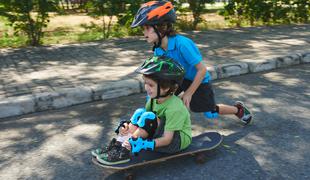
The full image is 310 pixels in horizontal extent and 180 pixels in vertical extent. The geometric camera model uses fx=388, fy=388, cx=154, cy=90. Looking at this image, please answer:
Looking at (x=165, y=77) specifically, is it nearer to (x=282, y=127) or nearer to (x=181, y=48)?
(x=181, y=48)

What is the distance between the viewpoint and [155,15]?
3.17 m

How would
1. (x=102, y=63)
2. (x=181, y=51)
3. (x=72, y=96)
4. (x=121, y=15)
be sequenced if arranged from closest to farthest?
1. (x=181, y=51)
2. (x=72, y=96)
3. (x=102, y=63)
4. (x=121, y=15)

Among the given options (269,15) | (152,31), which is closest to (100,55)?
(152,31)

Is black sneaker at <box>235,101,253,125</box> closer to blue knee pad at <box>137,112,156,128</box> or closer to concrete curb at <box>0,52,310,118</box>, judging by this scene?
blue knee pad at <box>137,112,156,128</box>

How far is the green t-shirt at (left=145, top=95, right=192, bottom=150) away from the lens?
2.95 m

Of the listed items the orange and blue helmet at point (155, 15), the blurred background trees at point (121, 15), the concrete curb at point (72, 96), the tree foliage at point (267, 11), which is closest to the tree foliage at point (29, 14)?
the blurred background trees at point (121, 15)

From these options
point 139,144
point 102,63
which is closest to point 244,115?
point 139,144

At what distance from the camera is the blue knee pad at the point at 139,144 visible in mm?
2832

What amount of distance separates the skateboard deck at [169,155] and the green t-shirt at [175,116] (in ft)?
0.26

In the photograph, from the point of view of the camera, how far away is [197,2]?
9945mm

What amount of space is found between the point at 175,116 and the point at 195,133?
3.15 ft

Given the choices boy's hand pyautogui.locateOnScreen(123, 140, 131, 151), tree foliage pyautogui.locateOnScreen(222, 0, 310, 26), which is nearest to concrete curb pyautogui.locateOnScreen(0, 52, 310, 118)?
boy's hand pyautogui.locateOnScreen(123, 140, 131, 151)

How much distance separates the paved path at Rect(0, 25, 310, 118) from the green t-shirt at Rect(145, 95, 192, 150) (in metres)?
2.08

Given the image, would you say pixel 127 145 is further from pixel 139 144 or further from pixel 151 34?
pixel 151 34
